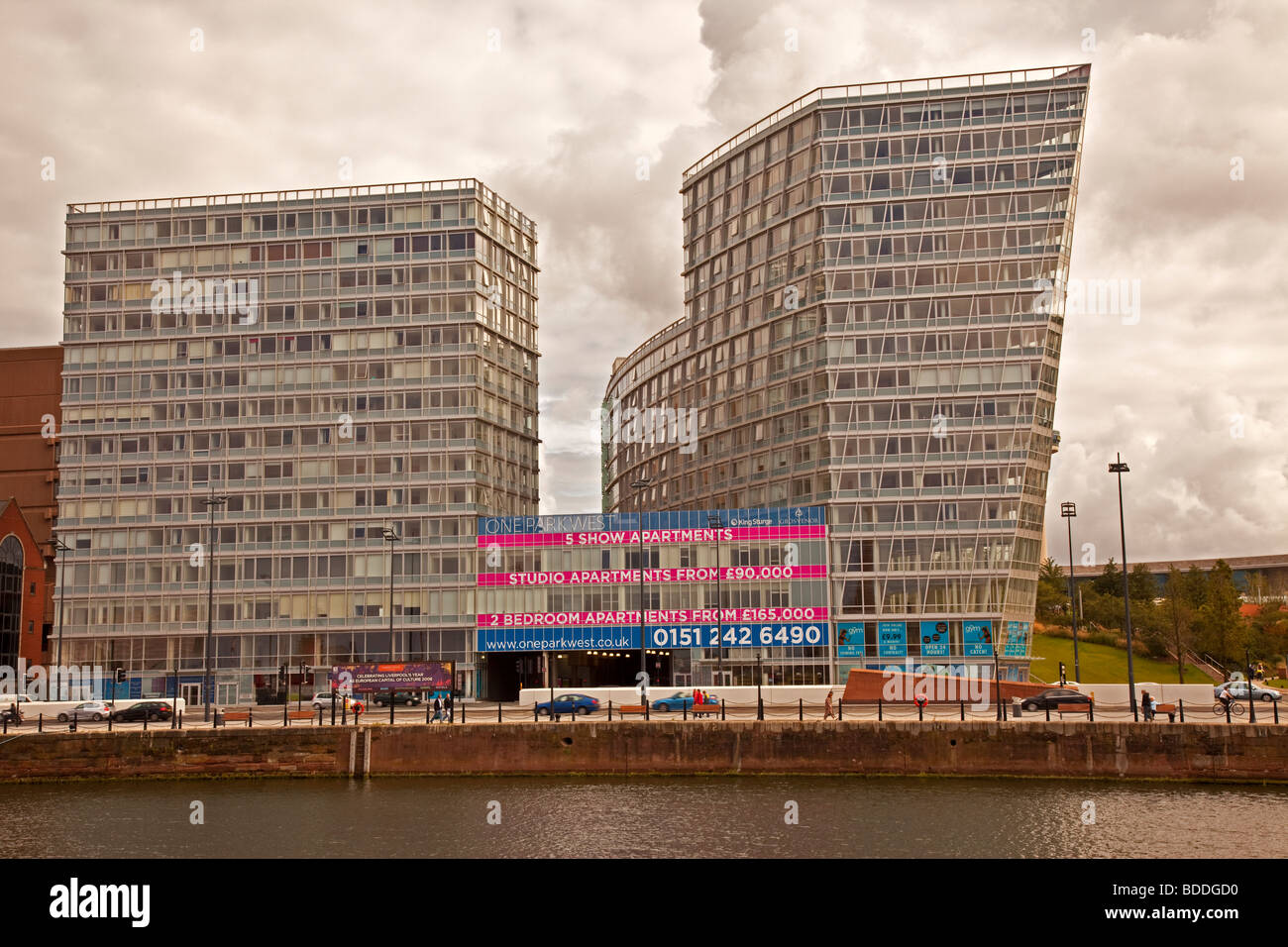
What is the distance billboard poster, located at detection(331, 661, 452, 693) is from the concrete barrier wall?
30.6 m

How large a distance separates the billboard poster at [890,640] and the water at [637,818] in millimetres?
41277

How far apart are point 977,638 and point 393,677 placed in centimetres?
4358

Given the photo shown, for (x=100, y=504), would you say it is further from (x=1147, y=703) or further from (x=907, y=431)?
(x=1147, y=703)

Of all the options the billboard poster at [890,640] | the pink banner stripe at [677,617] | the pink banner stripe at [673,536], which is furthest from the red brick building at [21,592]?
the billboard poster at [890,640]

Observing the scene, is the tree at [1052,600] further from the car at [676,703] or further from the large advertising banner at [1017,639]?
the car at [676,703]

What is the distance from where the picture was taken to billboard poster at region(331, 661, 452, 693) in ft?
288

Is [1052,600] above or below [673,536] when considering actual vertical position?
below

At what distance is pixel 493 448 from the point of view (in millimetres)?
106188

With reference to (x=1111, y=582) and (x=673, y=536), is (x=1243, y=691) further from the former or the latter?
(x=1111, y=582)

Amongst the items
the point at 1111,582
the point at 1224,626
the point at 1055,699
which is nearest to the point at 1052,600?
the point at 1111,582

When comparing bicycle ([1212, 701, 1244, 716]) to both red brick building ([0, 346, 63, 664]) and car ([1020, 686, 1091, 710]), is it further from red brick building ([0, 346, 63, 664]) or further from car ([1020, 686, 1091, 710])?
red brick building ([0, 346, 63, 664])

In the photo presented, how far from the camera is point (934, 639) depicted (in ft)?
305

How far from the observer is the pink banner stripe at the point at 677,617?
9225 cm

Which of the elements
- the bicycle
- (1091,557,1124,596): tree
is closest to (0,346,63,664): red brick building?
the bicycle
